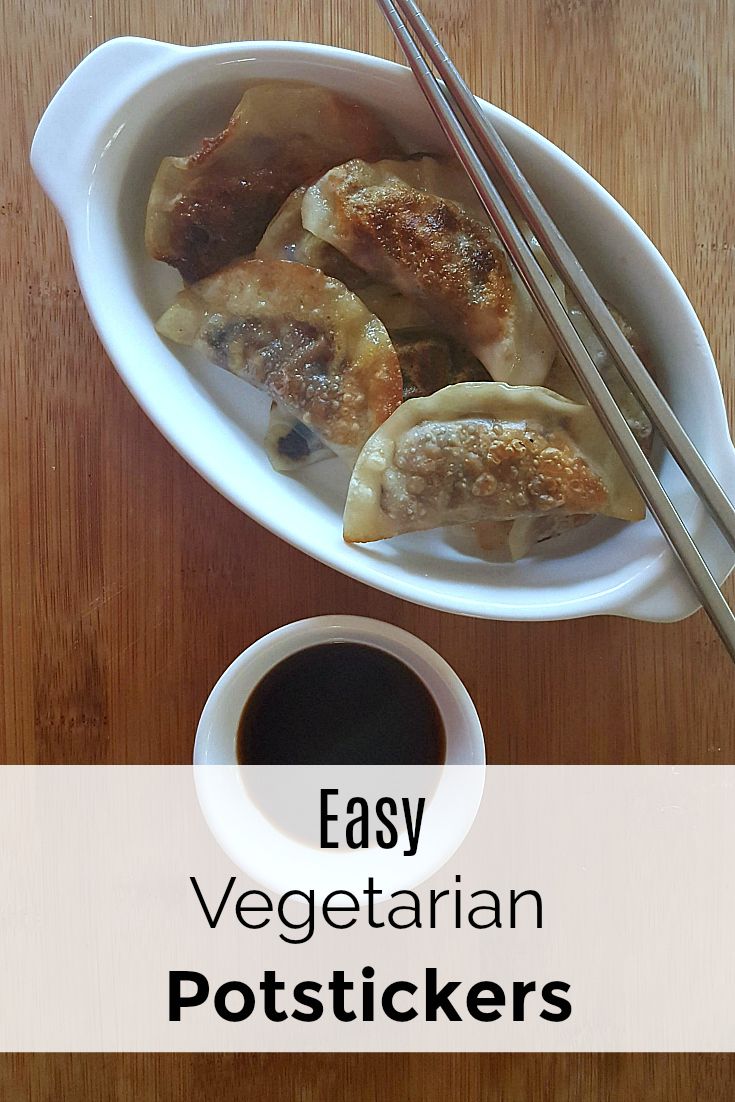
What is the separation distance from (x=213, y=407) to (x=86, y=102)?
257mm

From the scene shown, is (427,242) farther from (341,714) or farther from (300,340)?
(341,714)

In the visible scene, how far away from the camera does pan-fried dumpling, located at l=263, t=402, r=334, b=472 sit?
77 centimetres

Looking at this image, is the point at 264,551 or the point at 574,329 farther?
the point at 264,551

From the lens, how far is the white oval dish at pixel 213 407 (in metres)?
0.67

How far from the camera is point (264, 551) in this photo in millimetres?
804

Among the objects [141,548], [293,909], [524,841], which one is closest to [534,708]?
[524,841]

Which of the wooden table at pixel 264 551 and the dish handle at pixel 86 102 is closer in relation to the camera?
the dish handle at pixel 86 102

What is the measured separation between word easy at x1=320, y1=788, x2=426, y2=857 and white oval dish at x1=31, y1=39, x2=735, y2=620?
0.65 feet

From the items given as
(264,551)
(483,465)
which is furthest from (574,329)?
(264,551)

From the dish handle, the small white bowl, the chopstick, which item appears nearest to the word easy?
the small white bowl

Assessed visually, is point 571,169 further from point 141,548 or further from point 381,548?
point 141,548

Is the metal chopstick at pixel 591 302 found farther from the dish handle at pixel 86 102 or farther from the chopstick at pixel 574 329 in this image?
the dish handle at pixel 86 102

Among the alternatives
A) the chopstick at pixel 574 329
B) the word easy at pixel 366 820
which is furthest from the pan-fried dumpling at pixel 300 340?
the word easy at pixel 366 820

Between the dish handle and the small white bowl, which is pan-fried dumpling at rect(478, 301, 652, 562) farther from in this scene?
the dish handle
